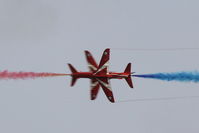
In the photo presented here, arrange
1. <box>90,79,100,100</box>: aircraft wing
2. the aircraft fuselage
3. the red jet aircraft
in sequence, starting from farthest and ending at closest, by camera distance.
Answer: <box>90,79,100,100</box>: aircraft wing < the red jet aircraft < the aircraft fuselage

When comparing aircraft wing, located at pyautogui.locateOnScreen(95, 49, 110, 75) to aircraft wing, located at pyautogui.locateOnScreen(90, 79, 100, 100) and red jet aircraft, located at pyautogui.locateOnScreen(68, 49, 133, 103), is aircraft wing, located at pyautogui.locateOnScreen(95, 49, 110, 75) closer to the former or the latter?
red jet aircraft, located at pyautogui.locateOnScreen(68, 49, 133, 103)

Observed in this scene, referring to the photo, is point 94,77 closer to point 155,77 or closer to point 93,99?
point 93,99

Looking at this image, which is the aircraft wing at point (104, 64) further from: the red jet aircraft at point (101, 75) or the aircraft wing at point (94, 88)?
the aircraft wing at point (94, 88)

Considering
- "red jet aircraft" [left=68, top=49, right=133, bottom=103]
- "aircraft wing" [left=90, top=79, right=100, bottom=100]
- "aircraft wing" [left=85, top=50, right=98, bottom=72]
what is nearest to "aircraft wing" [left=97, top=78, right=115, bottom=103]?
"red jet aircraft" [left=68, top=49, right=133, bottom=103]

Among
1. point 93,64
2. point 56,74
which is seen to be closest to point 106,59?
point 93,64

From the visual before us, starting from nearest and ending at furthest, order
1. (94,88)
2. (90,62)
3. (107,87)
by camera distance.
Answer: (90,62)
(94,88)
(107,87)

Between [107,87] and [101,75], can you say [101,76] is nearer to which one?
[101,75]

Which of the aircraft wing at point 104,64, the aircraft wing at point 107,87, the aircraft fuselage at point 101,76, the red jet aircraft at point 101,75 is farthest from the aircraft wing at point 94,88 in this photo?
the aircraft wing at point 104,64

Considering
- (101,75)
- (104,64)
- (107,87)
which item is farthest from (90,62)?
(107,87)
